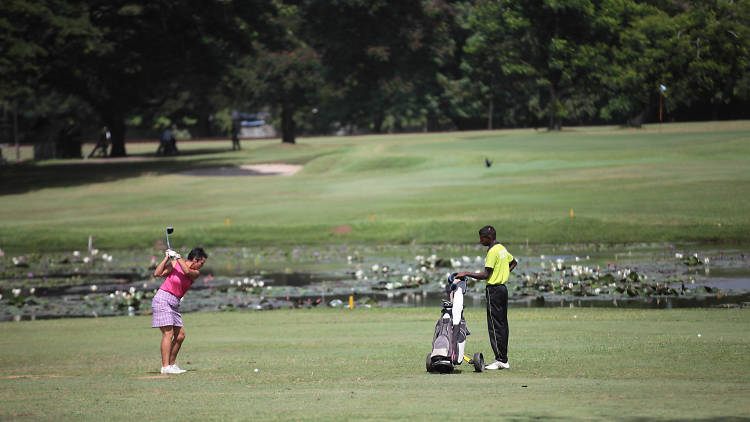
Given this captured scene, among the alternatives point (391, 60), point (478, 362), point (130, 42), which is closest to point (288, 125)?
point (391, 60)

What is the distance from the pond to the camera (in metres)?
26.5

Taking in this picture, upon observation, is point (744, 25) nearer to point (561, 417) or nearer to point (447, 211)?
point (447, 211)

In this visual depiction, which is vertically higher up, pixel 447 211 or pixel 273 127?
pixel 273 127

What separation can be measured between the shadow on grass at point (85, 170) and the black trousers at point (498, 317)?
5302 centimetres

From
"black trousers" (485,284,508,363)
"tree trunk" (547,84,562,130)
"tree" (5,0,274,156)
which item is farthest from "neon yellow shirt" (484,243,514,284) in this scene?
"tree trunk" (547,84,562,130)

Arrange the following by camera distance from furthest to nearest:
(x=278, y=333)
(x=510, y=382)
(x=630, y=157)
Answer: (x=630, y=157), (x=278, y=333), (x=510, y=382)

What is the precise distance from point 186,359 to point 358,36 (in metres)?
94.6

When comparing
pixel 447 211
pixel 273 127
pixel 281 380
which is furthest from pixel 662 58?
pixel 273 127

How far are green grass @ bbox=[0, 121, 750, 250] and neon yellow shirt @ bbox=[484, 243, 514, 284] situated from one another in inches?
976

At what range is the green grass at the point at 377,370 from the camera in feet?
38.3

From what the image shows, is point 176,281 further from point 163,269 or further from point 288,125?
point 288,125

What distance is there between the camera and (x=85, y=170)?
73375mm

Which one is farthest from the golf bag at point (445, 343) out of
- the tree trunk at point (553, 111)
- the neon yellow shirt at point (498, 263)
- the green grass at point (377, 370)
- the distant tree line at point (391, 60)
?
the tree trunk at point (553, 111)

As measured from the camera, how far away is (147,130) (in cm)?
14262
